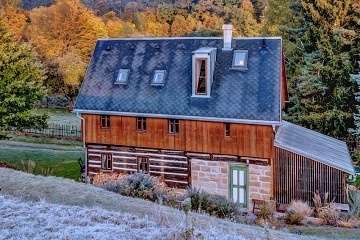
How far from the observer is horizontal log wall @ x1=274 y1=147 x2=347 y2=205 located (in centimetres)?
2027

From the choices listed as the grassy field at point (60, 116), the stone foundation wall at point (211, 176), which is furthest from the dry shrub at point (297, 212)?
the grassy field at point (60, 116)

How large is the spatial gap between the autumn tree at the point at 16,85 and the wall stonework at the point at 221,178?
37.0 ft

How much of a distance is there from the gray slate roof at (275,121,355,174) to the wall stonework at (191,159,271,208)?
1682 mm

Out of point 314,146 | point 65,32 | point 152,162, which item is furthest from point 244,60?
point 65,32

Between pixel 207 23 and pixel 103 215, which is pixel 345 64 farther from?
pixel 207 23

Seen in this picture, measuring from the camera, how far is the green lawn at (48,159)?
28188mm

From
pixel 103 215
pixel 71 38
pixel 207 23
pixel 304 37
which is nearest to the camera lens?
pixel 103 215

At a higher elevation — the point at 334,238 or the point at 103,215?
the point at 103,215

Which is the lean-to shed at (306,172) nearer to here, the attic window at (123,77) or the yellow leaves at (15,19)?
the attic window at (123,77)

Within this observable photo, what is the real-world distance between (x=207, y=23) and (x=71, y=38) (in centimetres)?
2564

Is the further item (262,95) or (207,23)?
(207,23)

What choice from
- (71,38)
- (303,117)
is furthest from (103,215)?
(71,38)

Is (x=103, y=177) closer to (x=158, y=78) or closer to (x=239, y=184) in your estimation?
(x=158, y=78)

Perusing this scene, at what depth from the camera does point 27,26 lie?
233 feet
